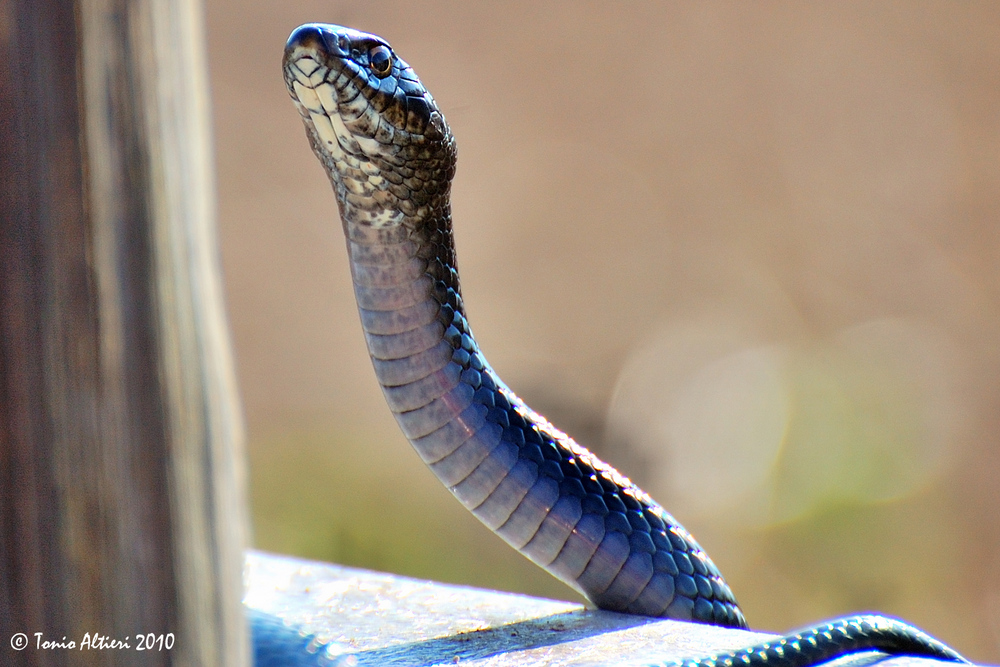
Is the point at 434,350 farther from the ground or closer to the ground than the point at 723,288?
closer to the ground

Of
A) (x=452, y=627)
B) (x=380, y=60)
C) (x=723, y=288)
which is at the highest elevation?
(x=723, y=288)

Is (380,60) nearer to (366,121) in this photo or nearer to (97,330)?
(366,121)

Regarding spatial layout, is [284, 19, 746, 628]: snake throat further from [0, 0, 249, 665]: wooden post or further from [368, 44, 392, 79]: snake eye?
[0, 0, 249, 665]: wooden post

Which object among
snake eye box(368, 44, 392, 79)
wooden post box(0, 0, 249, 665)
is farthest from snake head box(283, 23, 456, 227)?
wooden post box(0, 0, 249, 665)

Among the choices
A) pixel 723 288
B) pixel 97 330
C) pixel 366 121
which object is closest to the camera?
pixel 97 330

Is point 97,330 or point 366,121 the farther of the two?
point 366,121

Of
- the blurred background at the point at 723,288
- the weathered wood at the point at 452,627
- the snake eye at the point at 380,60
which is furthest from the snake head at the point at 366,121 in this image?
the blurred background at the point at 723,288

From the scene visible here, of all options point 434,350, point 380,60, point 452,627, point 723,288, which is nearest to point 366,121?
point 380,60
